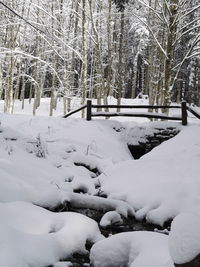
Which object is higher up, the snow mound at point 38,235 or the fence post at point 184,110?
the fence post at point 184,110

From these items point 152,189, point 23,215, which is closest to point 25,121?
point 152,189

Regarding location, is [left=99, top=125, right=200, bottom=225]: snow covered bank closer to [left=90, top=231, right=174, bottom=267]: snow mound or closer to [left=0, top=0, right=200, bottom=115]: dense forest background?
[left=90, top=231, right=174, bottom=267]: snow mound

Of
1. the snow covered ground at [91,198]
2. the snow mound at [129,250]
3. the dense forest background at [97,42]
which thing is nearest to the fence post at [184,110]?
the snow covered ground at [91,198]

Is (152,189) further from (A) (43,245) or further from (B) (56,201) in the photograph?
(A) (43,245)

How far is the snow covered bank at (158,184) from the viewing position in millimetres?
4824

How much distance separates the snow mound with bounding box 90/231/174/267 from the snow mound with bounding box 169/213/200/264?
3.32 ft

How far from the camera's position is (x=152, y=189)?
540 cm

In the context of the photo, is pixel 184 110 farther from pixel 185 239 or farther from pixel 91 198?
pixel 185 239

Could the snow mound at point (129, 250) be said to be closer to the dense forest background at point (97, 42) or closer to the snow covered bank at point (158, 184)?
the snow covered bank at point (158, 184)

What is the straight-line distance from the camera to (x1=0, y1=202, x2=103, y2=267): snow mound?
3076mm

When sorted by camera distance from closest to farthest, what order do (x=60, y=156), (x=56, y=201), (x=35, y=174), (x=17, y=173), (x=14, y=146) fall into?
(x=56, y=201)
(x=17, y=173)
(x=35, y=174)
(x=14, y=146)
(x=60, y=156)

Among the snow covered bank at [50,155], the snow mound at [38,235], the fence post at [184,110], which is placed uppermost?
the fence post at [184,110]

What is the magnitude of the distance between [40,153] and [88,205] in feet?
8.62

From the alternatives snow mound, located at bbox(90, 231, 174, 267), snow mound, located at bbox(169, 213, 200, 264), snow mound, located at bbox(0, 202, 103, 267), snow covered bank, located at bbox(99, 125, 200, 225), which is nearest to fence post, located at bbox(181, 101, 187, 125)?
snow covered bank, located at bbox(99, 125, 200, 225)
